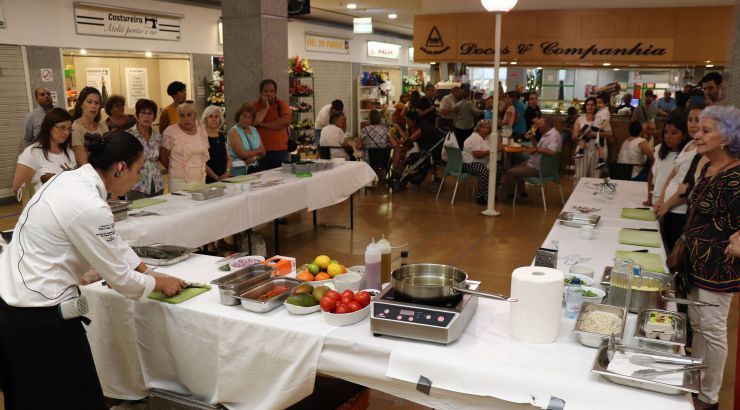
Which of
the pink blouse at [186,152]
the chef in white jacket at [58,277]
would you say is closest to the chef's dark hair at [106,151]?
the chef in white jacket at [58,277]

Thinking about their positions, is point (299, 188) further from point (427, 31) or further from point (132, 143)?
point (427, 31)

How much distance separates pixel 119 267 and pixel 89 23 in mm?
8164

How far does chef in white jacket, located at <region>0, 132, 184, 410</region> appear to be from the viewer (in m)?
2.13

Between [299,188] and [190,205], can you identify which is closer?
[190,205]

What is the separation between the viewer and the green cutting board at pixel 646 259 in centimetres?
300

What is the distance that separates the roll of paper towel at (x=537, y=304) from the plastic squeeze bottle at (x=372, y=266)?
0.65 metres

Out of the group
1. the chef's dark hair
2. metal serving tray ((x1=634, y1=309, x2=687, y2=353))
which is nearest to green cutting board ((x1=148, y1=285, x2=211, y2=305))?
the chef's dark hair

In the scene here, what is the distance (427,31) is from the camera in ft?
37.4

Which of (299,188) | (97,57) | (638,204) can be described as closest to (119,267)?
(299,188)

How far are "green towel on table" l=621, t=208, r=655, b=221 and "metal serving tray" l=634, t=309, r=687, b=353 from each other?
7.18 feet

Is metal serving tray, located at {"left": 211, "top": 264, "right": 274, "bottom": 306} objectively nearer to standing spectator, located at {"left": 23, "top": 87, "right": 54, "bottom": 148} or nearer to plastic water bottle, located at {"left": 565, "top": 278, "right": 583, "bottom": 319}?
plastic water bottle, located at {"left": 565, "top": 278, "right": 583, "bottom": 319}

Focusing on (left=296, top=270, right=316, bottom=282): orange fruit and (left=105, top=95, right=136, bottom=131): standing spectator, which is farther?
(left=105, top=95, right=136, bottom=131): standing spectator

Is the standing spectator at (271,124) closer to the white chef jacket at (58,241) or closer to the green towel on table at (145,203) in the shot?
the green towel on table at (145,203)

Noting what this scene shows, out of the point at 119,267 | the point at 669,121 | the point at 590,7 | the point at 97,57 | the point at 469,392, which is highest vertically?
the point at 590,7
